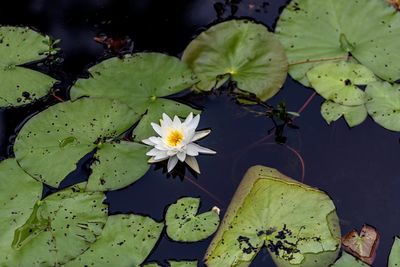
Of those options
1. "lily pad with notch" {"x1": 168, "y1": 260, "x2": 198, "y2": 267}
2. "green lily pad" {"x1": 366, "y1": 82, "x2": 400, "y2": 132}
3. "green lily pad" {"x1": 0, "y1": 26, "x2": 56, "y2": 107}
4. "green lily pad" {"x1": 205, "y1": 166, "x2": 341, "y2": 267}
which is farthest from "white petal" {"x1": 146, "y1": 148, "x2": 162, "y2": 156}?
"green lily pad" {"x1": 366, "y1": 82, "x2": 400, "y2": 132}

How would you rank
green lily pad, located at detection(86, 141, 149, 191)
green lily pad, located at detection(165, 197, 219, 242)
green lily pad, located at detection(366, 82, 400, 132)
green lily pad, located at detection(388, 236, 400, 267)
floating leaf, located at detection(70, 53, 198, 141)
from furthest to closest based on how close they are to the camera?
floating leaf, located at detection(70, 53, 198, 141) → green lily pad, located at detection(366, 82, 400, 132) → green lily pad, located at detection(86, 141, 149, 191) → green lily pad, located at detection(165, 197, 219, 242) → green lily pad, located at detection(388, 236, 400, 267)

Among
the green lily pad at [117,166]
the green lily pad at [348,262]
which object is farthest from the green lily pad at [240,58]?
the green lily pad at [348,262]

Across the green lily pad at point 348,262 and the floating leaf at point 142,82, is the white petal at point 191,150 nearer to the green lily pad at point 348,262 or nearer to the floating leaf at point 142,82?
the floating leaf at point 142,82

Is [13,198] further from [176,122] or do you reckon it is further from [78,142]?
[176,122]

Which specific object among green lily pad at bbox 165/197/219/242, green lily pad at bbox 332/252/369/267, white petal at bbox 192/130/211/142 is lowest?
green lily pad at bbox 165/197/219/242

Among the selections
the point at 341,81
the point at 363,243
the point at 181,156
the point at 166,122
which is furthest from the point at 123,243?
the point at 341,81

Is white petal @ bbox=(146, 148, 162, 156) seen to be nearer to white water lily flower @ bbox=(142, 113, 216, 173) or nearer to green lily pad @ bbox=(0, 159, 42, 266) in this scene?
white water lily flower @ bbox=(142, 113, 216, 173)
